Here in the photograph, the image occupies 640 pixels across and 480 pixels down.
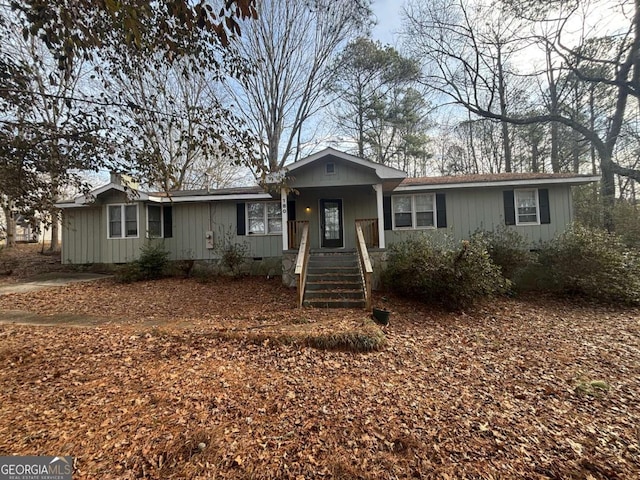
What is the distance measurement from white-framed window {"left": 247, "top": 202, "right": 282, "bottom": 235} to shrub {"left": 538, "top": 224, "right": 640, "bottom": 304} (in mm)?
9084

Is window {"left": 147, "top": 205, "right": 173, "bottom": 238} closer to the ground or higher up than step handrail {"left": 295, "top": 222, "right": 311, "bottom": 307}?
higher up

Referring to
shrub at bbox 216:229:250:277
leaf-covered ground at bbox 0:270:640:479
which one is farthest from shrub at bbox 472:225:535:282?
shrub at bbox 216:229:250:277

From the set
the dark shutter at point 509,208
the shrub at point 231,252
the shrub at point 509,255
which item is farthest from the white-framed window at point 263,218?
the dark shutter at point 509,208

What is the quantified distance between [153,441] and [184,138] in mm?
3548

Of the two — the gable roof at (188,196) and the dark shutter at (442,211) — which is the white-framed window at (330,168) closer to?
the gable roof at (188,196)

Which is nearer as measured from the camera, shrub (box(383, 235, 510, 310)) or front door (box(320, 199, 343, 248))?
shrub (box(383, 235, 510, 310))

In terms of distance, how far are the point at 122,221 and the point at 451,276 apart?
11874 mm

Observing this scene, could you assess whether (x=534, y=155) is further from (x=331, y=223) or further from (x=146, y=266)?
(x=146, y=266)

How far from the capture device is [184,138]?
3.93 meters

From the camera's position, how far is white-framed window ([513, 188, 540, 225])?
9977 mm

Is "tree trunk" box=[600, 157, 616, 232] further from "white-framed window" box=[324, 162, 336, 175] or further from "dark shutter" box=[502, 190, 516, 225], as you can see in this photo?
"white-framed window" box=[324, 162, 336, 175]

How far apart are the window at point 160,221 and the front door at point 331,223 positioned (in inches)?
246

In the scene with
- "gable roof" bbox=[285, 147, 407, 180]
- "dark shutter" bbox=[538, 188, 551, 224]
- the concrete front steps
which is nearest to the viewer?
the concrete front steps

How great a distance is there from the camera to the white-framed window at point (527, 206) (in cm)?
998
